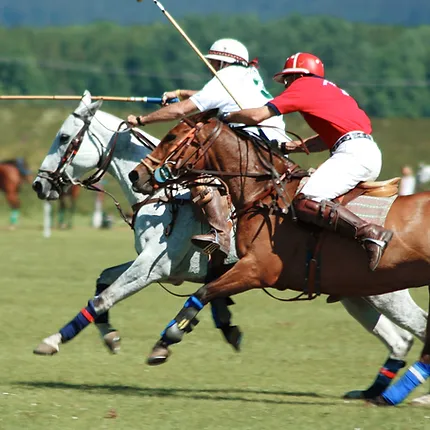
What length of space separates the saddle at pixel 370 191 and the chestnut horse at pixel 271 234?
0.11 metres

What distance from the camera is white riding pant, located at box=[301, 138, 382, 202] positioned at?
8297 mm

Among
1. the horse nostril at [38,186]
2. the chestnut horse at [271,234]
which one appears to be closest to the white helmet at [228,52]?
the chestnut horse at [271,234]

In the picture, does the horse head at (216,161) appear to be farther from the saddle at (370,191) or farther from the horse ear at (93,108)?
the horse ear at (93,108)

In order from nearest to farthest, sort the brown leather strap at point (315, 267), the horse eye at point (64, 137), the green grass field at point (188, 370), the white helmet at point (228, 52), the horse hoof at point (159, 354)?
the green grass field at point (188, 370)
the brown leather strap at point (315, 267)
the horse hoof at point (159, 354)
the white helmet at point (228, 52)
the horse eye at point (64, 137)

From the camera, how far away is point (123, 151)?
33.2ft

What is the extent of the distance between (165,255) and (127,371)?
4.94 feet

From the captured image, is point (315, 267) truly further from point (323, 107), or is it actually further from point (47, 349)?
point (47, 349)

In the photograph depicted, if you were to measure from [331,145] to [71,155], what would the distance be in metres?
2.66

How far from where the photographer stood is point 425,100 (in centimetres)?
7112

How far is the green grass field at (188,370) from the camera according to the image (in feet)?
26.0

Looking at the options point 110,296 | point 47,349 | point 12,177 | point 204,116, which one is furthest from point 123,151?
point 12,177

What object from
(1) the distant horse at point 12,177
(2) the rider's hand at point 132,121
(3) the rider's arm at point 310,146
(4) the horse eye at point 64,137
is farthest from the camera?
(1) the distant horse at point 12,177

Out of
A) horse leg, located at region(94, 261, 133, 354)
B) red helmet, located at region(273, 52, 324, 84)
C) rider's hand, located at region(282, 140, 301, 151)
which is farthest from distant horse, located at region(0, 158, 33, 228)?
red helmet, located at region(273, 52, 324, 84)

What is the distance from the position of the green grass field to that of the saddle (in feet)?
5.04
